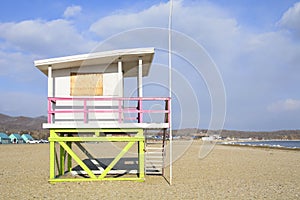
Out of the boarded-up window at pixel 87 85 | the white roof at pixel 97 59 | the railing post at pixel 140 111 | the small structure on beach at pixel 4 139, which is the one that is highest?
the white roof at pixel 97 59

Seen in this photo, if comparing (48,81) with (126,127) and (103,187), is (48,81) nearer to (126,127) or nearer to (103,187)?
(126,127)

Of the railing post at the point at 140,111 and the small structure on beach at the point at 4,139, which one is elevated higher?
the railing post at the point at 140,111

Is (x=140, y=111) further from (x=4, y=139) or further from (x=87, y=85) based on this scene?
(x=4, y=139)

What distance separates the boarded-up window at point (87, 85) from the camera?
53.4 ft

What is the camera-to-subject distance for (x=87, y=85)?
1631 cm

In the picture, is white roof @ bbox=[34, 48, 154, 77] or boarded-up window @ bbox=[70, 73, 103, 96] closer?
white roof @ bbox=[34, 48, 154, 77]

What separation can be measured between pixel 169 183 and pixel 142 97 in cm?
345

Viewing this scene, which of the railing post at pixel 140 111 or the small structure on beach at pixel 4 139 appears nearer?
the railing post at pixel 140 111

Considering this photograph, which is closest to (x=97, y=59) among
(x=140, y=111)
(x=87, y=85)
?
(x=87, y=85)

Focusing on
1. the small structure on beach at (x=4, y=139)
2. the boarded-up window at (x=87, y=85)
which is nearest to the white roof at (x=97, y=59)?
the boarded-up window at (x=87, y=85)

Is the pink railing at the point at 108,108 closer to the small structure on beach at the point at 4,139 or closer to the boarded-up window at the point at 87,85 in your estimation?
the boarded-up window at the point at 87,85

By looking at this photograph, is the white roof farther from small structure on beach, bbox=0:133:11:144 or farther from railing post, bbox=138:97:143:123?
small structure on beach, bbox=0:133:11:144

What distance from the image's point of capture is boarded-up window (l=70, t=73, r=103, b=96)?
16.3 metres

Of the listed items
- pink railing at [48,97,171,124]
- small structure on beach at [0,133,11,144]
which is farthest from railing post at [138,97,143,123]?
small structure on beach at [0,133,11,144]
